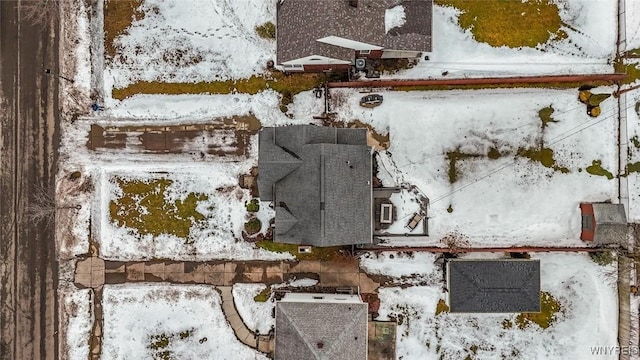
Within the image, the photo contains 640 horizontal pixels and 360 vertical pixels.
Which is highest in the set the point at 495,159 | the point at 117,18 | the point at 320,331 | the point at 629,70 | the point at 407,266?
the point at 117,18

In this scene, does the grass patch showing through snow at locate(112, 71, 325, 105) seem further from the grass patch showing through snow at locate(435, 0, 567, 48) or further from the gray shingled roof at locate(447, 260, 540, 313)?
the gray shingled roof at locate(447, 260, 540, 313)

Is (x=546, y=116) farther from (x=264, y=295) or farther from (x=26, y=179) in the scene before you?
(x=26, y=179)

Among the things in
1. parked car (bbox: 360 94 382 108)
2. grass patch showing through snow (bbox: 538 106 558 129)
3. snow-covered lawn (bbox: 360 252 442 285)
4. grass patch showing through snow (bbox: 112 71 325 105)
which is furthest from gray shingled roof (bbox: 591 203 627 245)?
grass patch showing through snow (bbox: 112 71 325 105)

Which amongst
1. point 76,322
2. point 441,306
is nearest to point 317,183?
point 441,306

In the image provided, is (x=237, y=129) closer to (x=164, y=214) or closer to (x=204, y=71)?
(x=204, y=71)

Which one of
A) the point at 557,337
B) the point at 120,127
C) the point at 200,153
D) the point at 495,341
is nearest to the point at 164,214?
the point at 200,153

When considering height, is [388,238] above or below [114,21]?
below
